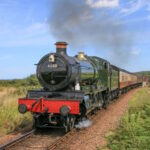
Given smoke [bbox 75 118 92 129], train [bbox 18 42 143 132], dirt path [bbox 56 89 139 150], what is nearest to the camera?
dirt path [bbox 56 89 139 150]

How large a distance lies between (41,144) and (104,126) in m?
3.31

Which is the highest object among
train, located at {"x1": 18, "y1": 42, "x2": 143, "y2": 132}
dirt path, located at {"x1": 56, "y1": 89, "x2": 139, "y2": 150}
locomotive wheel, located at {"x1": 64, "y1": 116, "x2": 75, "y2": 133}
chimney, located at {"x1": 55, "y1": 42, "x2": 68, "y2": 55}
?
chimney, located at {"x1": 55, "y1": 42, "x2": 68, "y2": 55}

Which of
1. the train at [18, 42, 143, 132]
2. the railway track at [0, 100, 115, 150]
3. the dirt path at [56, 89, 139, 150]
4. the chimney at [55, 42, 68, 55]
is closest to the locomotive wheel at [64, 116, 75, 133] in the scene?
the train at [18, 42, 143, 132]

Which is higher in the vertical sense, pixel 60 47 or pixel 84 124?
pixel 60 47

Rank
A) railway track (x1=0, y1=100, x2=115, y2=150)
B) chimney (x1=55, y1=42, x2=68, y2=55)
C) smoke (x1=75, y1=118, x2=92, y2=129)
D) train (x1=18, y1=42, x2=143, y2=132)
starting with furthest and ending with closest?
smoke (x1=75, y1=118, x2=92, y2=129)
chimney (x1=55, y1=42, x2=68, y2=55)
train (x1=18, y1=42, x2=143, y2=132)
railway track (x1=0, y1=100, x2=115, y2=150)

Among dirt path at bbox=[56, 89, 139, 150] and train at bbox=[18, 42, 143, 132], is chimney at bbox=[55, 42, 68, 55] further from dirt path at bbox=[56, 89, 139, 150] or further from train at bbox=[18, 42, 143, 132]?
dirt path at bbox=[56, 89, 139, 150]

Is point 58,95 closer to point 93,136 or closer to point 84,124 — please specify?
point 84,124

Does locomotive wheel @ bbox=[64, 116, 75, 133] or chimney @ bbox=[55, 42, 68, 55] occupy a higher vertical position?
chimney @ bbox=[55, 42, 68, 55]

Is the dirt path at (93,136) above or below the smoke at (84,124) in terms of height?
below

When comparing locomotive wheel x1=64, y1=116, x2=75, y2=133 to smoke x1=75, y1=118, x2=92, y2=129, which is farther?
smoke x1=75, y1=118, x2=92, y2=129

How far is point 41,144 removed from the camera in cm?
802

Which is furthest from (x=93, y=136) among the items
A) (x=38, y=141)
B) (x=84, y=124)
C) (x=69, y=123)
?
(x=38, y=141)

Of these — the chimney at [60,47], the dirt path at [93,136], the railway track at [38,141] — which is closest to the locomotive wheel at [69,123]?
the railway track at [38,141]

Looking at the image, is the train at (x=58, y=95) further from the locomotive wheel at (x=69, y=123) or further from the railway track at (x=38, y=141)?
the railway track at (x=38, y=141)
